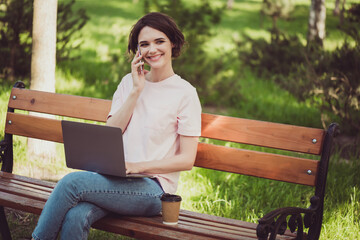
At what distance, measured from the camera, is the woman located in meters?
2.41

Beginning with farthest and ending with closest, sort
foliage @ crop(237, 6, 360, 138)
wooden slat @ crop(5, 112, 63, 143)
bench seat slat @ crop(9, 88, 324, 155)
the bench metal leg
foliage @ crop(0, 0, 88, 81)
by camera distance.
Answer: foliage @ crop(0, 0, 88, 81) → foliage @ crop(237, 6, 360, 138) → wooden slat @ crop(5, 112, 63, 143) → the bench metal leg → bench seat slat @ crop(9, 88, 324, 155)

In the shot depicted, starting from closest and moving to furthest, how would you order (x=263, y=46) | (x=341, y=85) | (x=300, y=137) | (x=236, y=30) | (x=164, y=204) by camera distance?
(x=164, y=204) < (x=300, y=137) < (x=341, y=85) < (x=263, y=46) < (x=236, y=30)

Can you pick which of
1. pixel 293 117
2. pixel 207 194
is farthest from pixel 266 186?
pixel 293 117

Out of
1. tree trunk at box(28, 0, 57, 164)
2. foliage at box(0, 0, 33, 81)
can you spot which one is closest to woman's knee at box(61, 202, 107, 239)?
tree trunk at box(28, 0, 57, 164)

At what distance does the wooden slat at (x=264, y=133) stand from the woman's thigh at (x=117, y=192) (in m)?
0.61

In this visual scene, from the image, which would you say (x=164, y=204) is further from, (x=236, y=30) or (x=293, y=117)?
(x=236, y=30)

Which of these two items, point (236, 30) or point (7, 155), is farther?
point (236, 30)

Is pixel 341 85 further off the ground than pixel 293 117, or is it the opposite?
pixel 341 85

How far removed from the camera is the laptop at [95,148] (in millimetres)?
2375

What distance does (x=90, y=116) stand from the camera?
10.8 ft

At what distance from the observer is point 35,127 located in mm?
3475


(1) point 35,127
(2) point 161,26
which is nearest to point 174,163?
(2) point 161,26

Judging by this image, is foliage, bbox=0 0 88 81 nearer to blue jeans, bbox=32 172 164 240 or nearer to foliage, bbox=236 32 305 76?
foliage, bbox=236 32 305 76

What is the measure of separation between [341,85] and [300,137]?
9.12 ft
